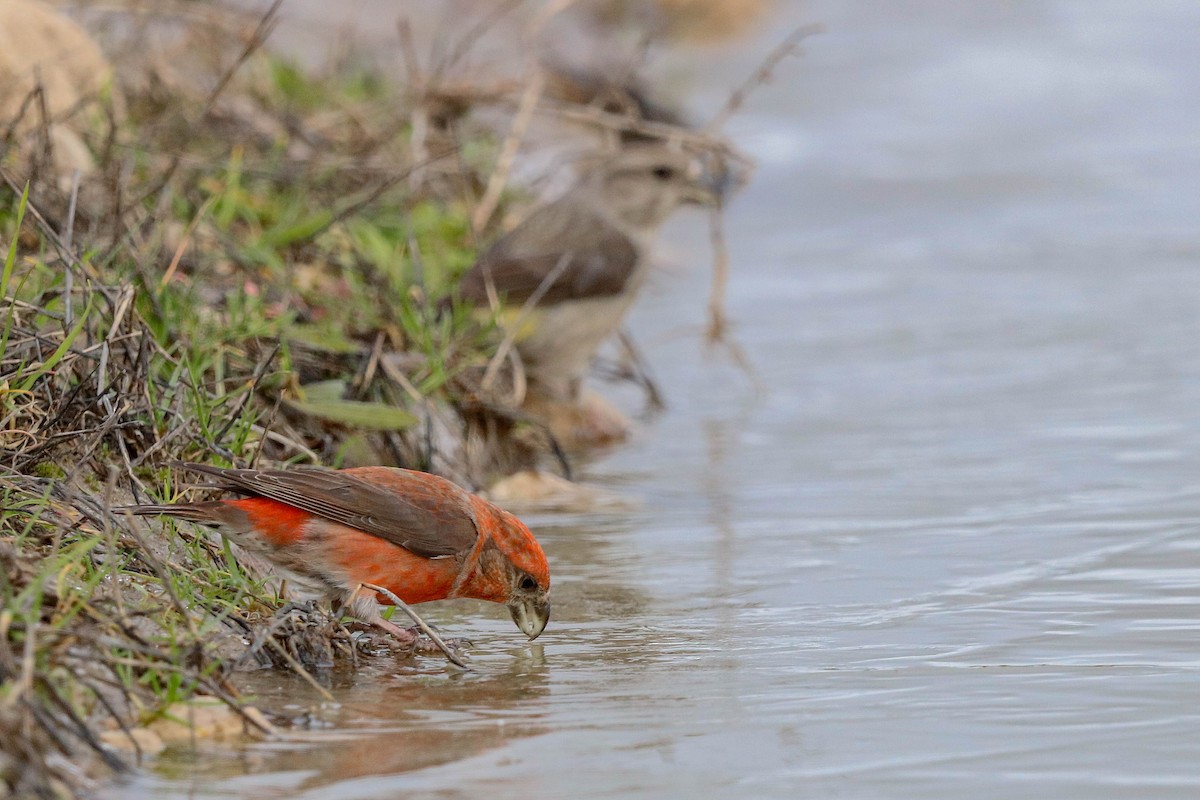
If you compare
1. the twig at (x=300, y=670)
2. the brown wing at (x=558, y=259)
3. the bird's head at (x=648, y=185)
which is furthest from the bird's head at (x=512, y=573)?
the bird's head at (x=648, y=185)

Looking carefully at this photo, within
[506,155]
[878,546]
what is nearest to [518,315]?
[506,155]

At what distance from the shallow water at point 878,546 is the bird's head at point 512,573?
9cm

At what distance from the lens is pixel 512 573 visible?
3701 millimetres

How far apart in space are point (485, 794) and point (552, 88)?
1021 cm

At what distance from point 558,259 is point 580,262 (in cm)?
9

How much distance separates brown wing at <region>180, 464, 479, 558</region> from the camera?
11.6ft

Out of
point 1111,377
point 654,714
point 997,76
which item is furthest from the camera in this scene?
point 997,76

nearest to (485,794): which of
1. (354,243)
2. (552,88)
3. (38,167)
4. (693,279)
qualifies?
(38,167)

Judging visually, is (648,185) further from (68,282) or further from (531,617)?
(531,617)

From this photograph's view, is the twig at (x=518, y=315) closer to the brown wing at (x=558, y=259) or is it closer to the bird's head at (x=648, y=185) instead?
the brown wing at (x=558, y=259)

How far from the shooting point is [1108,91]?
14.4 metres

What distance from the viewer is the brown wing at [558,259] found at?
21.5 feet

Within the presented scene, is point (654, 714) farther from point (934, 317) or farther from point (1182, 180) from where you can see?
point (1182, 180)

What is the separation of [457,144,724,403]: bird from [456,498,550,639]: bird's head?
2349 mm
